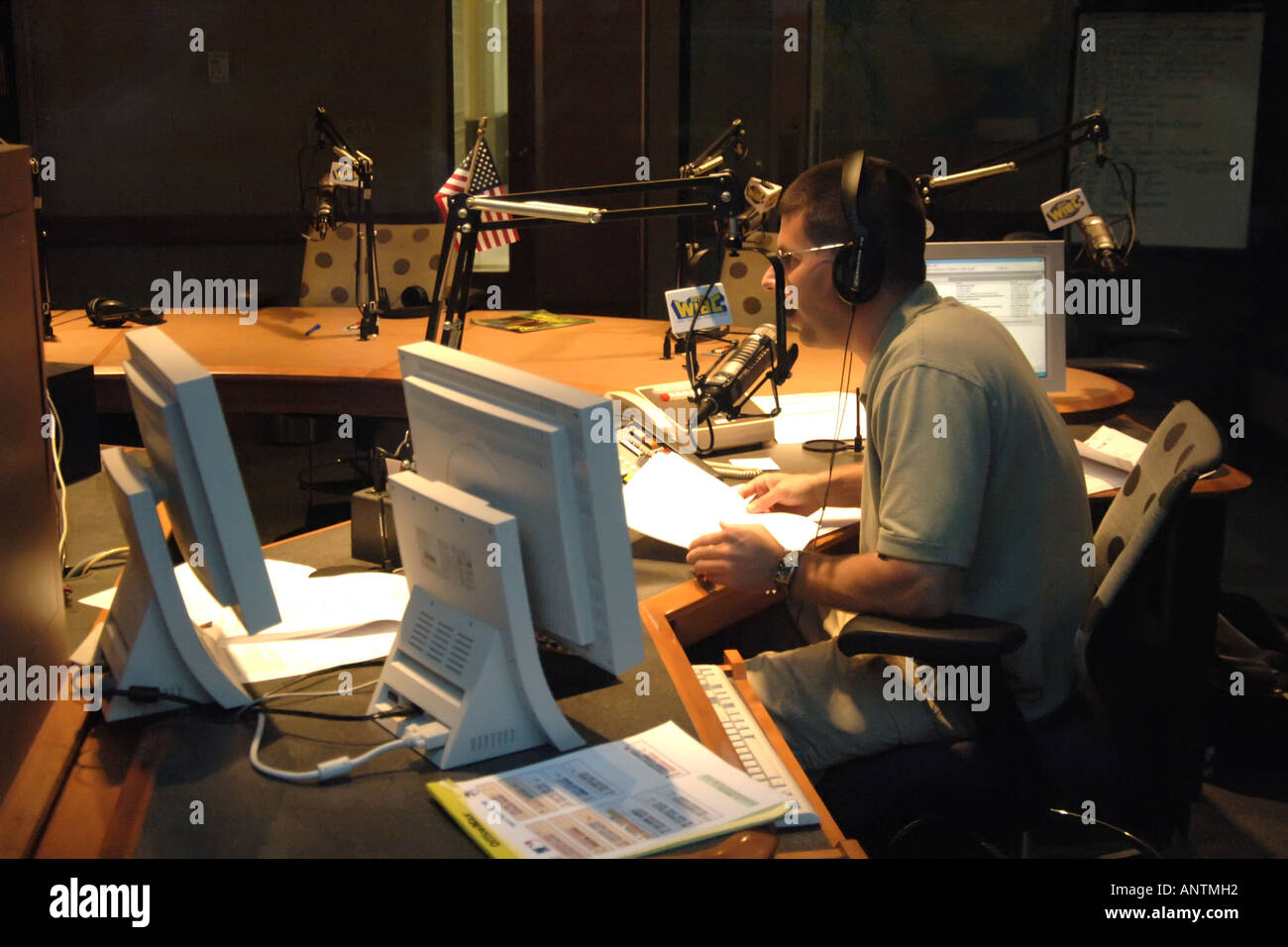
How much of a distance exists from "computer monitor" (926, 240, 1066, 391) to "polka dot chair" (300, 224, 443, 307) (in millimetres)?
2186

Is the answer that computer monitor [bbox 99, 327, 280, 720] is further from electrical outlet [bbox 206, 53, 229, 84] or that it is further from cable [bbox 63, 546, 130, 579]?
electrical outlet [bbox 206, 53, 229, 84]

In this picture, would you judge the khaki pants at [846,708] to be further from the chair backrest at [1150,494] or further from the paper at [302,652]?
the paper at [302,652]

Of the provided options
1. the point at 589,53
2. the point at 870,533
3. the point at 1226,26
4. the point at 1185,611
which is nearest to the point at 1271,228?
the point at 1226,26

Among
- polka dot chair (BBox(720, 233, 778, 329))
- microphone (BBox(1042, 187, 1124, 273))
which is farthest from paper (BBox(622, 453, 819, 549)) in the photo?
polka dot chair (BBox(720, 233, 778, 329))

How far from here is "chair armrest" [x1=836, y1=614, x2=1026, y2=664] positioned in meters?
1.49

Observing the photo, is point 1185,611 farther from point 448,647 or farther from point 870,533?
point 448,647

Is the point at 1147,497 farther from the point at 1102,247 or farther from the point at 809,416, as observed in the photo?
the point at 1102,247
